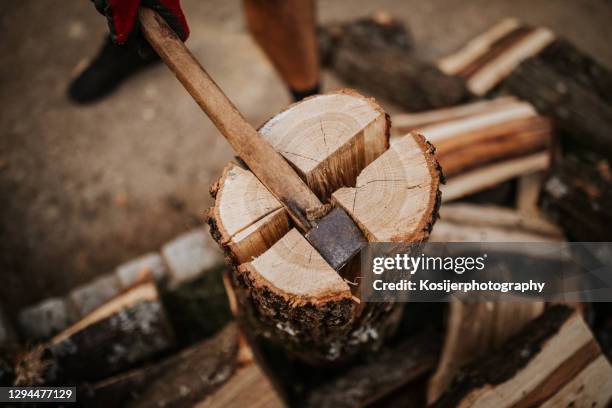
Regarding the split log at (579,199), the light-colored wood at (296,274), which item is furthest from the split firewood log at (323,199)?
the split log at (579,199)

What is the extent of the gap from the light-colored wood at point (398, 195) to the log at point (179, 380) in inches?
38.8

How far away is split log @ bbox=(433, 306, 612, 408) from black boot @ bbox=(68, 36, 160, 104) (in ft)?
11.4

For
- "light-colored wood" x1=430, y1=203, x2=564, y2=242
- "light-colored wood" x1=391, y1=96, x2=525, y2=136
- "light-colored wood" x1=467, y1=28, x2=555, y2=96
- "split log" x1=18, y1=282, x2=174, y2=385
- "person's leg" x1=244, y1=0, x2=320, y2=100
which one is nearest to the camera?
"split log" x1=18, y1=282, x2=174, y2=385

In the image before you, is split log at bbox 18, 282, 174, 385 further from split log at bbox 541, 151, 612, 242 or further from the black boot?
the black boot

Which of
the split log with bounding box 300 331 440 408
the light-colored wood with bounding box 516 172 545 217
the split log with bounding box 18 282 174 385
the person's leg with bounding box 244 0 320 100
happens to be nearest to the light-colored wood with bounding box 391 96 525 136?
the light-colored wood with bounding box 516 172 545 217

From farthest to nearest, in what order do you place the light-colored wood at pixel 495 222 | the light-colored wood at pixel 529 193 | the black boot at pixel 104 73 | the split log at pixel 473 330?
1. the black boot at pixel 104 73
2. the light-colored wood at pixel 529 193
3. the light-colored wood at pixel 495 222
4. the split log at pixel 473 330

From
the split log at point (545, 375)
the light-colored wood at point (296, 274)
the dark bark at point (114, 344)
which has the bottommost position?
the dark bark at point (114, 344)

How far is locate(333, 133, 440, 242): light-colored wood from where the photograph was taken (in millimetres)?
1256

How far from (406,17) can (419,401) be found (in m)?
3.54

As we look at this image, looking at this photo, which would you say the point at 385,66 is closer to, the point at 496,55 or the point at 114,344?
the point at 496,55

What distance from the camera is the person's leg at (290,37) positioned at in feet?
8.50

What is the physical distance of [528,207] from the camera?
2318mm

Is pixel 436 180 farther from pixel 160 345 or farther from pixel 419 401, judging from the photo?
pixel 160 345

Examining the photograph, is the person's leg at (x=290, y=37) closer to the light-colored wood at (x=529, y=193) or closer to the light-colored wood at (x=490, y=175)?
the light-colored wood at (x=490, y=175)
